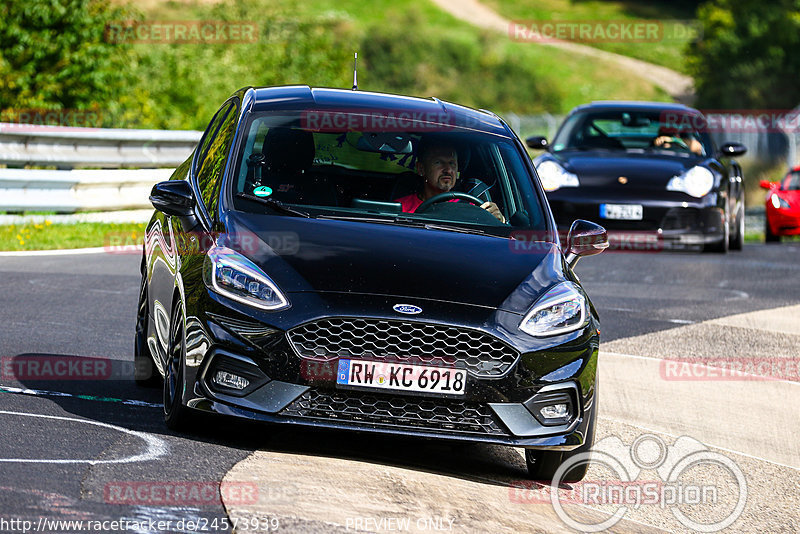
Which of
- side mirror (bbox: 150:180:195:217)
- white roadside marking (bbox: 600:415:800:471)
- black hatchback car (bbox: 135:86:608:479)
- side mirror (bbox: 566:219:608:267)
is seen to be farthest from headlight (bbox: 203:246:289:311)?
white roadside marking (bbox: 600:415:800:471)

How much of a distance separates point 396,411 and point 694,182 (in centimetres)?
1029

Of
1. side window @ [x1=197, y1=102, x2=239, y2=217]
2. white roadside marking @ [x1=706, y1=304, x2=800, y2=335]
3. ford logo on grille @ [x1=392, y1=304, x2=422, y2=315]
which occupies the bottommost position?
white roadside marking @ [x1=706, y1=304, x2=800, y2=335]

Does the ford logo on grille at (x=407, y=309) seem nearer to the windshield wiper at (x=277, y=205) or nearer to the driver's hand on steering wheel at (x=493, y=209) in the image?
the windshield wiper at (x=277, y=205)

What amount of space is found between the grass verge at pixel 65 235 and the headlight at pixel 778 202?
9.28 metres

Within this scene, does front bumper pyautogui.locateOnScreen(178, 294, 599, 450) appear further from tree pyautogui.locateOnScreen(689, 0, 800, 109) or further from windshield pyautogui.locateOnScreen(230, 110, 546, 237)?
tree pyautogui.locateOnScreen(689, 0, 800, 109)

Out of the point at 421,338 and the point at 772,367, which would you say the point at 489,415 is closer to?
the point at 421,338

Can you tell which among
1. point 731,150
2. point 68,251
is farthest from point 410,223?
point 731,150

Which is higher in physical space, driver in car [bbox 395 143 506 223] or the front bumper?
driver in car [bbox 395 143 506 223]

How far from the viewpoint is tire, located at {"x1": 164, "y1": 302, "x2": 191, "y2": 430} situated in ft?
20.1

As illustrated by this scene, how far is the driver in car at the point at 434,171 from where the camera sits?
23.9ft

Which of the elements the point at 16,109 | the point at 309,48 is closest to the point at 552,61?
the point at 309,48

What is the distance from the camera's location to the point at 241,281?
599cm

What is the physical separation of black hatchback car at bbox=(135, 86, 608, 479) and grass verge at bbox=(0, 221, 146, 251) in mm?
7090

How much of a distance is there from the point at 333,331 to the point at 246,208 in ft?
3.23
